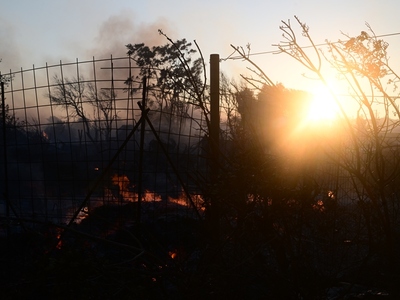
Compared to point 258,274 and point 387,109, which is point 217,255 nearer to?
point 258,274

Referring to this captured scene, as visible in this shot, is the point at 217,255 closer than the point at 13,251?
Yes

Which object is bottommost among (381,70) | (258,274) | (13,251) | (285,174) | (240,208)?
(13,251)

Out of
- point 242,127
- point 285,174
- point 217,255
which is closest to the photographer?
point 217,255

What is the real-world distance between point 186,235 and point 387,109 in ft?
11.9

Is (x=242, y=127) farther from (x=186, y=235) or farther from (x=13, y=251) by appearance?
(x=13, y=251)

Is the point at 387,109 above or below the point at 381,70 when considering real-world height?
below

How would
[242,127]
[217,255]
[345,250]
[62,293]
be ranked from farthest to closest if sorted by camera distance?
[345,250] → [242,127] → [217,255] → [62,293]

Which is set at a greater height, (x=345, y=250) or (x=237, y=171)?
(x=237, y=171)

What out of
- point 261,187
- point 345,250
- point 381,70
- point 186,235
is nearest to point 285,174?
Answer: point 261,187

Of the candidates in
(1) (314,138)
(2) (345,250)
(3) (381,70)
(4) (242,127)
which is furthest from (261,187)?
(2) (345,250)

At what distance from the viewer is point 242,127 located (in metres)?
4.85

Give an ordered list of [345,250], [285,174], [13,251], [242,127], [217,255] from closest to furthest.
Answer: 1. [217,255]
2. [285,174]
3. [242,127]
4. [345,250]
5. [13,251]

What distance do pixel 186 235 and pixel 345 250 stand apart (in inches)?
93.8

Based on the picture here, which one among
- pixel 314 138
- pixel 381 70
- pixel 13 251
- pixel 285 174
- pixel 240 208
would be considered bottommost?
pixel 13 251
